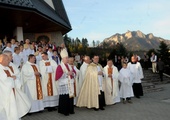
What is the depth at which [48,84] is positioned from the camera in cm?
956

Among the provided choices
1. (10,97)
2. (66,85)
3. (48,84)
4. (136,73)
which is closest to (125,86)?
(136,73)

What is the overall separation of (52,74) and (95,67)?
5.62 ft

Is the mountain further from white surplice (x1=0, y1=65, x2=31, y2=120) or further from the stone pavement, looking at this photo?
white surplice (x1=0, y1=65, x2=31, y2=120)

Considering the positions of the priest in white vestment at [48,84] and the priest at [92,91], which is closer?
the priest at [92,91]

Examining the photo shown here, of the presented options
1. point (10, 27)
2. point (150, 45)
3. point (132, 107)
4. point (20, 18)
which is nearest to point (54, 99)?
point (132, 107)

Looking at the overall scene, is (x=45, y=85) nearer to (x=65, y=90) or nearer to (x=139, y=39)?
(x=65, y=90)

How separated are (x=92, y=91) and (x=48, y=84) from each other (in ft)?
5.71

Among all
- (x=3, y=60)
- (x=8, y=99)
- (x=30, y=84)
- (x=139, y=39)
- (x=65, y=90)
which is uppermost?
(x=139, y=39)

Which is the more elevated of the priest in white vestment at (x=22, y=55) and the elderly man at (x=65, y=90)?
the priest in white vestment at (x=22, y=55)

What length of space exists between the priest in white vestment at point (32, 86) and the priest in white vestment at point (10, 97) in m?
2.15

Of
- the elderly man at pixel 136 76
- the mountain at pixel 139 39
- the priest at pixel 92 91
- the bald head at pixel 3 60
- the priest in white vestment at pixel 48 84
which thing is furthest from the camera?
the mountain at pixel 139 39

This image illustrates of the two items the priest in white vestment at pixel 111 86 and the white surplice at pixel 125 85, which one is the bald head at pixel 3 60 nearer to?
the priest in white vestment at pixel 111 86

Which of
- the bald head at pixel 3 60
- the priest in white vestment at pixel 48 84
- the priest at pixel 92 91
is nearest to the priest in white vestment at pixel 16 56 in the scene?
the priest in white vestment at pixel 48 84

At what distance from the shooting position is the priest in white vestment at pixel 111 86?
395 inches
